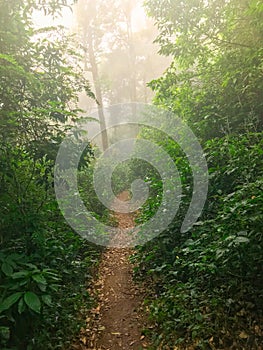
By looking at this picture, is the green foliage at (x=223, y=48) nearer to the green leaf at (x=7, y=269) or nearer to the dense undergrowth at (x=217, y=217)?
the dense undergrowth at (x=217, y=217)

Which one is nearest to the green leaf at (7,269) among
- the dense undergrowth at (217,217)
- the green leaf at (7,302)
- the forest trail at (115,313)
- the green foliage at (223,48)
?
the green leaf at (7,302)

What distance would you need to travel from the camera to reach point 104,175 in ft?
53.5

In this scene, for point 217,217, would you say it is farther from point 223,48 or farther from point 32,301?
point 223,48

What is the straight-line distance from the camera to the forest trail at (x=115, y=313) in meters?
4.29

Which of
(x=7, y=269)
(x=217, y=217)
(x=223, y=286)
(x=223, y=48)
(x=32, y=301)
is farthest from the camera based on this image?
(x=223, y=48)

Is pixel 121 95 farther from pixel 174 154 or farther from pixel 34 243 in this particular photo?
pixel 34 243

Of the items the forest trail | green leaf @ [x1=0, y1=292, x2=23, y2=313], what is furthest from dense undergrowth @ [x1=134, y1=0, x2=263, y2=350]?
green leaf @ [x1=0, y1=292, x2=23, y2=313]

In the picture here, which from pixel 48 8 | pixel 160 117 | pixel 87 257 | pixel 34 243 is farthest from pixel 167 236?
pixel 160 117

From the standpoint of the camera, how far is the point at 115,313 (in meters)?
5.07

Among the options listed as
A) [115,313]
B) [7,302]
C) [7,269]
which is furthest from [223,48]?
[7,302]

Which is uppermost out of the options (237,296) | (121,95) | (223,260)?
(121,95)

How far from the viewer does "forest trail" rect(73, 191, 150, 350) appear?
4.29 meters

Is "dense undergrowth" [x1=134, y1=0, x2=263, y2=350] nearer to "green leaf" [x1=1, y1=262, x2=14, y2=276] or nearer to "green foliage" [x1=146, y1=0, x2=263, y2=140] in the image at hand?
"green foliage" [x1=146, y1=0, x2=263, y2=140]

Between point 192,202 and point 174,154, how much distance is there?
2.99 meters
